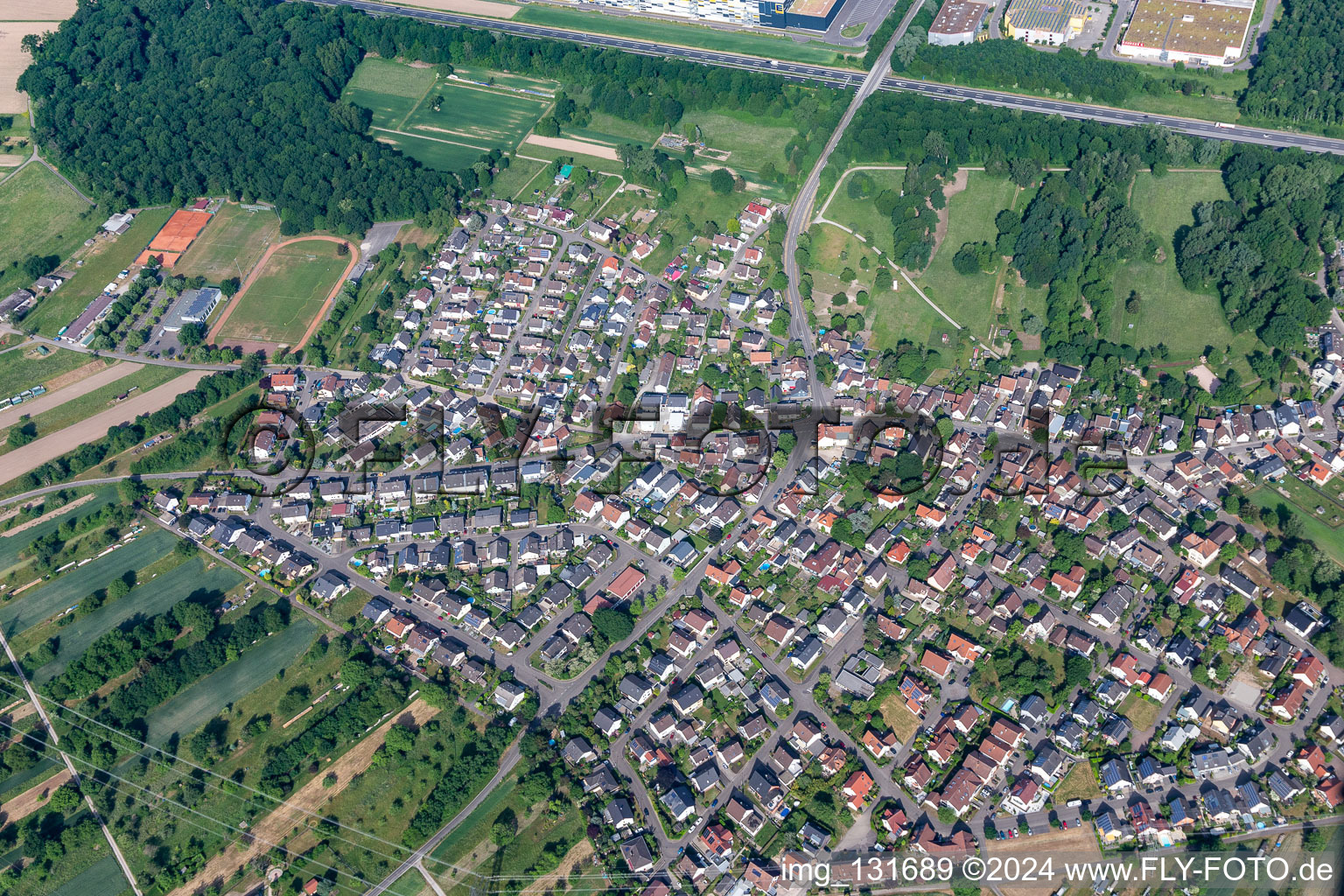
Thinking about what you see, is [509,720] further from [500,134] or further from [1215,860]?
[500,134]

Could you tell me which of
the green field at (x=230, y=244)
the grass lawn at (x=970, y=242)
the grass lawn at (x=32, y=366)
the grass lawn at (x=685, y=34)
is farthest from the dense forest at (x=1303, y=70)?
the grass lawn at (x=32, y=366)

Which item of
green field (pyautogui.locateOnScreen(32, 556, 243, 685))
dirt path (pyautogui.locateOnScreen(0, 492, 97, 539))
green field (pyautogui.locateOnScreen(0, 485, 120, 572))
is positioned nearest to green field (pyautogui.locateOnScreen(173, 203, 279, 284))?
green field (pyautogui.locateOnScreen(0, 485, 120, 572))

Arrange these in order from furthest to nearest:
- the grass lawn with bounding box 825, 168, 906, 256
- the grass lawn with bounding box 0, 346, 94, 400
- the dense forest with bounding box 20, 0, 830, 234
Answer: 1. the dense forest with bounding box 20, 0, 830, 234
2. the grass lawn with bounding box 825, 168, 906, 256
3. the grass lawn with bounding box 0, 346, 94, 400

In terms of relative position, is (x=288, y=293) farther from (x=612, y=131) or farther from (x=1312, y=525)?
(x=1312, y=525)

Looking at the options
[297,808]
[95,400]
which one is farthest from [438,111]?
[297,808]

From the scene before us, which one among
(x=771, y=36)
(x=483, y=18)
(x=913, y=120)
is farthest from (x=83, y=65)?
(x=913, y=120)

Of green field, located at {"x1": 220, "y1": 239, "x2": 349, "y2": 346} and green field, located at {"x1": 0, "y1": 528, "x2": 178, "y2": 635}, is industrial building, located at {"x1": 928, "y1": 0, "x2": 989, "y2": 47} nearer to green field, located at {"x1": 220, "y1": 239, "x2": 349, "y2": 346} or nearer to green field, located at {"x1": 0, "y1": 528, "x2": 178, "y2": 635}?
green field, located at {"x1": 220, "y1": 239, "x2": 349, "y2": 346}
